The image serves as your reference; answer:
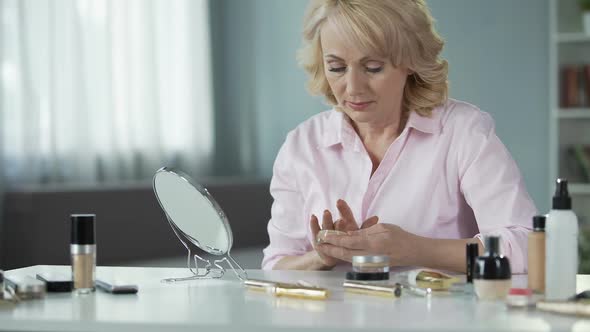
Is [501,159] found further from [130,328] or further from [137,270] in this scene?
[130,328]

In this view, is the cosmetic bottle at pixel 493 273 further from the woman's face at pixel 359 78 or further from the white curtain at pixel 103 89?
the white curtain at pixel 103 89

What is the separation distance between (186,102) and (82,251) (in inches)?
128

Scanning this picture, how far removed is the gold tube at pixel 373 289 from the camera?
1.57 meters

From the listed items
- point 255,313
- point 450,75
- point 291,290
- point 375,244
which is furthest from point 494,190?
point 450,75

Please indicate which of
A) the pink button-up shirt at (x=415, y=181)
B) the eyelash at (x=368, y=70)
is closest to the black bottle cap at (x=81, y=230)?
the pink button-up shirt at (x=415, y=181)

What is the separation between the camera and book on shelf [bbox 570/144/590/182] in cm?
459

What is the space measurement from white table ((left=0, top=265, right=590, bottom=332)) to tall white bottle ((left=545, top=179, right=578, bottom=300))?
0.34 feet

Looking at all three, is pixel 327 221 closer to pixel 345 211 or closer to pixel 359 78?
pixel 345 211

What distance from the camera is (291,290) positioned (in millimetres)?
1586

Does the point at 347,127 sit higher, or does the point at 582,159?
the point at 347,127

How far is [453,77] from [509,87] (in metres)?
0.29

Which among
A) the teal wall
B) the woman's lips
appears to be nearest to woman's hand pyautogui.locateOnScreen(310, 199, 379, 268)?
the woman's lips

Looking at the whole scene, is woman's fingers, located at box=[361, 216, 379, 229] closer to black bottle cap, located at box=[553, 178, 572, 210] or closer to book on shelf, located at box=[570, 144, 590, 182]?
black bottle cap, located at box=[553, 178, 572, 210]

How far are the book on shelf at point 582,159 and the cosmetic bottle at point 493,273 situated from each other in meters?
Answer: 3.25
